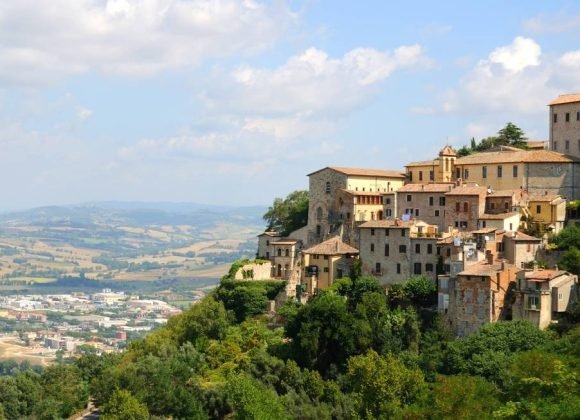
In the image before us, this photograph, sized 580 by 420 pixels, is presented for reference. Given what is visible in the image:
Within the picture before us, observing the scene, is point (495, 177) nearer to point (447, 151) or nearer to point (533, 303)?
point (447, 151)

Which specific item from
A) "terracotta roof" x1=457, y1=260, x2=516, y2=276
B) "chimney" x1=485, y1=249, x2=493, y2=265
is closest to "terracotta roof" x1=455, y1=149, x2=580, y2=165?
"chimney" x1=485, y1=249, x2=493, y2=265

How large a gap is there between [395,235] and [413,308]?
5.63 m

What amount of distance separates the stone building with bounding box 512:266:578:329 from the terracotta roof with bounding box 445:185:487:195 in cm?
998

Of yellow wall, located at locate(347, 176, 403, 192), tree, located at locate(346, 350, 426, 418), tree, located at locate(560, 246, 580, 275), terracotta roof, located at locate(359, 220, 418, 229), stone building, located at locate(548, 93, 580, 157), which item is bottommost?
tree, located at locate(346, 350, 426, 418)

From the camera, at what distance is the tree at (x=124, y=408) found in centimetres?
5044

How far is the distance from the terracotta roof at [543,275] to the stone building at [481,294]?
121cm

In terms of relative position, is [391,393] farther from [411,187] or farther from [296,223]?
[296,223]

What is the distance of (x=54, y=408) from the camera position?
61938 millimetres

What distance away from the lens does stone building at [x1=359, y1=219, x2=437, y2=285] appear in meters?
59.3

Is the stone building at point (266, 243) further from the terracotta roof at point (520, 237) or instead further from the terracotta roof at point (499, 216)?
the terracotta roof at point (520, 237)

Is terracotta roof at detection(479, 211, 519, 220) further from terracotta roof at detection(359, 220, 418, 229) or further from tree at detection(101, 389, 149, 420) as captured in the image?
tree at detection(101, 389, 149, 420)

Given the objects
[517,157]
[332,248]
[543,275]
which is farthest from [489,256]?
[332,248]

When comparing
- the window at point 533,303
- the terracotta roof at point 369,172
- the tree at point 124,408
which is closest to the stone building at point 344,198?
the terracotta roof at point 369,172

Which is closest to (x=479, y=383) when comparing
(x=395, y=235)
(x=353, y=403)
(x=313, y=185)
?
(x=353, y=403)
